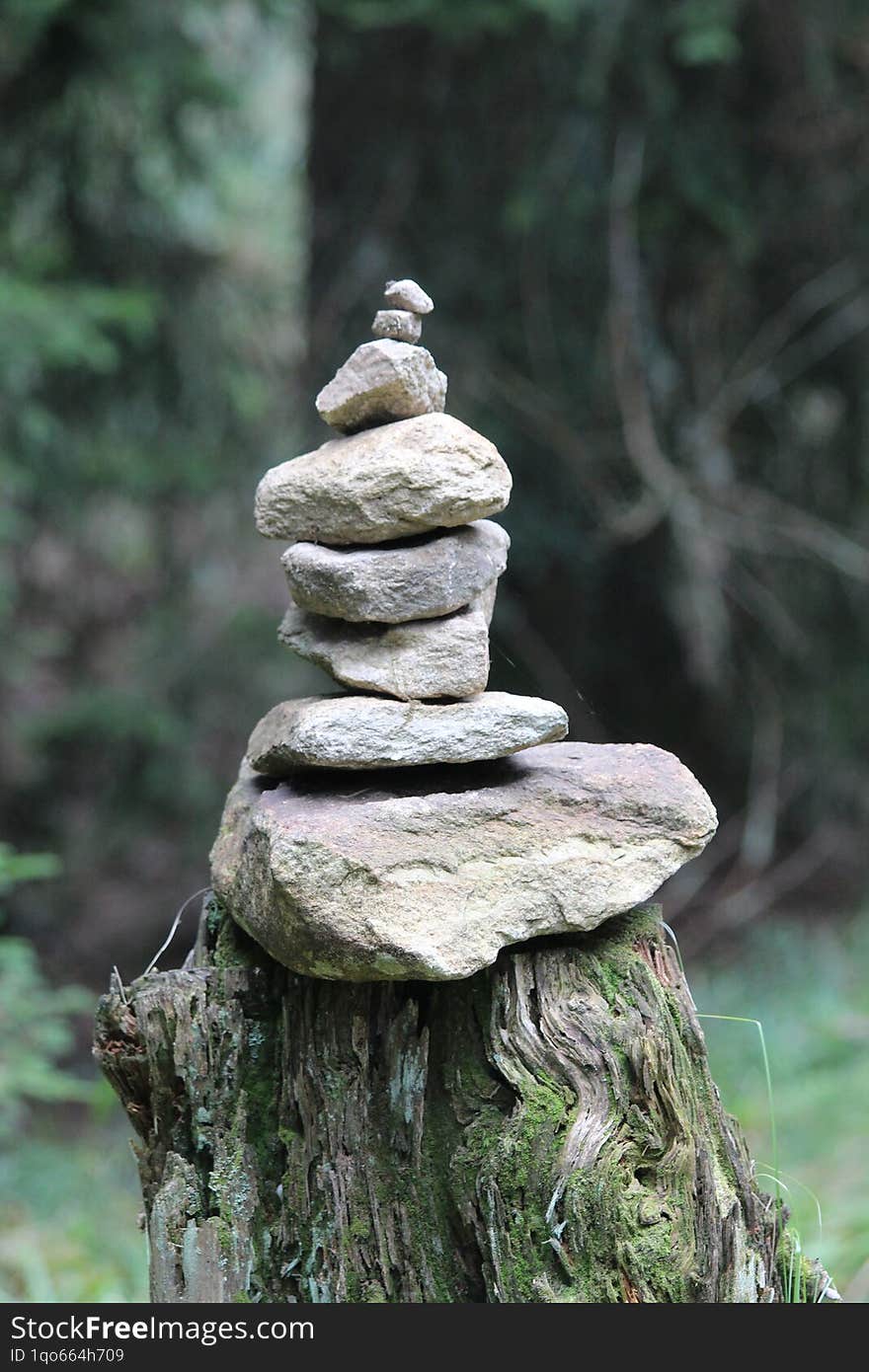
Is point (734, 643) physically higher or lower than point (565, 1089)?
higher

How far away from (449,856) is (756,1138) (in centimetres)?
389

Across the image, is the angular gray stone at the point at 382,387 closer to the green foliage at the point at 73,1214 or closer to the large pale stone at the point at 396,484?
the large pale stone at the point at 396,484

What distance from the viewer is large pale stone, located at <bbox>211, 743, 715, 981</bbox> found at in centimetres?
273

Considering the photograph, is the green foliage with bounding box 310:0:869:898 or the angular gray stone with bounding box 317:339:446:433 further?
the green foliage with bounding box 310:0:869:898

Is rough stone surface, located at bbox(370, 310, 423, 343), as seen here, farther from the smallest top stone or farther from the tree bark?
the tree bark

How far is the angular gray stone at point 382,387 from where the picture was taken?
3.07 m

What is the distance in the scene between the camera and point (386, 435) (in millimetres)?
3078

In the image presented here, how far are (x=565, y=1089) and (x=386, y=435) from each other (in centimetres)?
152

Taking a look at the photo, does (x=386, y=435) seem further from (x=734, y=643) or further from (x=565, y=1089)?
(x=734, y=643)

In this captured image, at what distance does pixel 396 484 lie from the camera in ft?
9.77

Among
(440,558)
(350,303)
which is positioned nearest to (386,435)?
(440,558)

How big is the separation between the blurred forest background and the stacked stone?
2938 millimetres

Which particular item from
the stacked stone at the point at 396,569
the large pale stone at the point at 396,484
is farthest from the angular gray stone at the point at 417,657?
the large pale stone at the point at 396,484

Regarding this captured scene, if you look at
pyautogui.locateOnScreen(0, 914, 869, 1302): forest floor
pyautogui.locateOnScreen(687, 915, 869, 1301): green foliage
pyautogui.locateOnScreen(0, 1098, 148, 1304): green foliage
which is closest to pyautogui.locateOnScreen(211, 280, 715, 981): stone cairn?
pyautogui.locateOnScreen(0, 914, 869, 1302): forest floor
